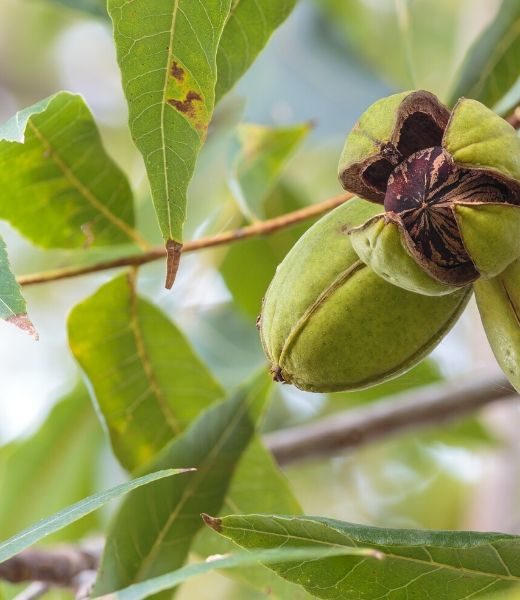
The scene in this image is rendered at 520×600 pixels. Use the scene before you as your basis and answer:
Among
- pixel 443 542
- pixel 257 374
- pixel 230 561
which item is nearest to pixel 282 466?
pixel 257 374

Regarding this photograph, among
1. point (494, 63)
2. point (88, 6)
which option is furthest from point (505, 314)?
point (88, 6)

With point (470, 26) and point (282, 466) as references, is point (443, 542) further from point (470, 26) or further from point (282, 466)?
point (470, 26)

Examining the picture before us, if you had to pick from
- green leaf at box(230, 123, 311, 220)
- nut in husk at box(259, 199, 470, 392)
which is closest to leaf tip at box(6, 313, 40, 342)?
nut in husk at box(259, 199, 470, 392)

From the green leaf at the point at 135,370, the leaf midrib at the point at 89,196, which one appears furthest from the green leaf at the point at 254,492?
the leaf midrib at the point at 89,196

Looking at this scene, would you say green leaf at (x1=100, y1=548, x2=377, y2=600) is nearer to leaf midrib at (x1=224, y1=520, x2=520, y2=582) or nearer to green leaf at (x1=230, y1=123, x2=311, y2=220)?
leaf midrib at (x1=224, y1=520, x2=520, y2=582)

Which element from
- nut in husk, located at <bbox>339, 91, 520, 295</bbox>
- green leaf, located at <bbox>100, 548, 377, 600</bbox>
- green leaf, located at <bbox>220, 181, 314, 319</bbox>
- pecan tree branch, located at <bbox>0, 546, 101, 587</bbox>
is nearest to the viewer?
green leaf, located at <bbox>100, 548, 377, 600</bbox>
